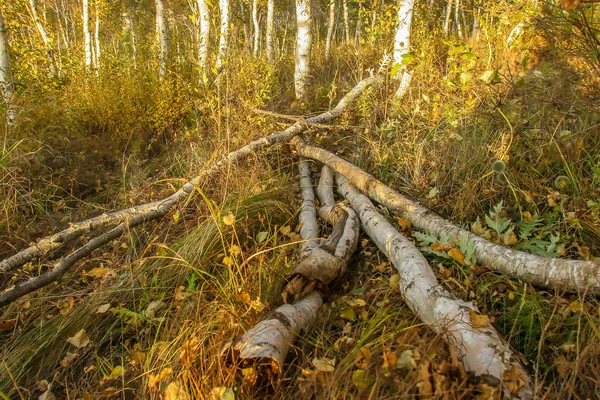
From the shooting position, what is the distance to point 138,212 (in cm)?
280

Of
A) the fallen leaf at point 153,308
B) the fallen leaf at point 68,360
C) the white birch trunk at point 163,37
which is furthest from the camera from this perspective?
the white birch trunk at point 163,37

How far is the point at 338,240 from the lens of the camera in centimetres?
251

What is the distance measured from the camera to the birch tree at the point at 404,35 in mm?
4520

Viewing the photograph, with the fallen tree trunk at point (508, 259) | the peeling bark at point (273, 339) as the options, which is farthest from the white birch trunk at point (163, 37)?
the peeling bark at point (273, 339)

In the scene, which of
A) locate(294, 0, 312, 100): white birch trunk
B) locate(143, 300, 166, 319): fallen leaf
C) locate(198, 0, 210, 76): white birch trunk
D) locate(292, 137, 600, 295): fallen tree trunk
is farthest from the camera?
locate(294, 0, 312, 100): white birch trunk

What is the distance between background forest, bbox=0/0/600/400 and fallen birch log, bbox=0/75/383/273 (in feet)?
0.35

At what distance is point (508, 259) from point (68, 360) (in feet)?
7.85

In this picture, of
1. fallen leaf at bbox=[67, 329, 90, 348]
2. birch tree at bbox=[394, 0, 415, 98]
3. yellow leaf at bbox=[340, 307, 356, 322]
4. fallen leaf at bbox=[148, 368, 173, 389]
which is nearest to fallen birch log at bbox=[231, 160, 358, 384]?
yellow leaf at bbox=[340, 307, 356, 322]

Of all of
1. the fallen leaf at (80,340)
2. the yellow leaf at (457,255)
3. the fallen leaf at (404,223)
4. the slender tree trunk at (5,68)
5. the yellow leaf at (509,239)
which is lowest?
the fallen leaf at (80,340)

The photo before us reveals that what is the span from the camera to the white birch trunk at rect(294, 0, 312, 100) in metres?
5.46

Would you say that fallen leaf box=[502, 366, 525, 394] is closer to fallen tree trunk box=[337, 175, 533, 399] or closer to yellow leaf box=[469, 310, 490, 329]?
fallen tree trunk box=[337, 175, 533, 399]

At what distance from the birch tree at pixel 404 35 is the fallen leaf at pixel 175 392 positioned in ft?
13.0

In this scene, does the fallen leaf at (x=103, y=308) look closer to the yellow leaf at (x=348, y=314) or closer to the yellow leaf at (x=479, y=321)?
the yellow leaf at (x=348, y=314)

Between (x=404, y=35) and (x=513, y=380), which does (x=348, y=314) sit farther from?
(x=404, y=35)
